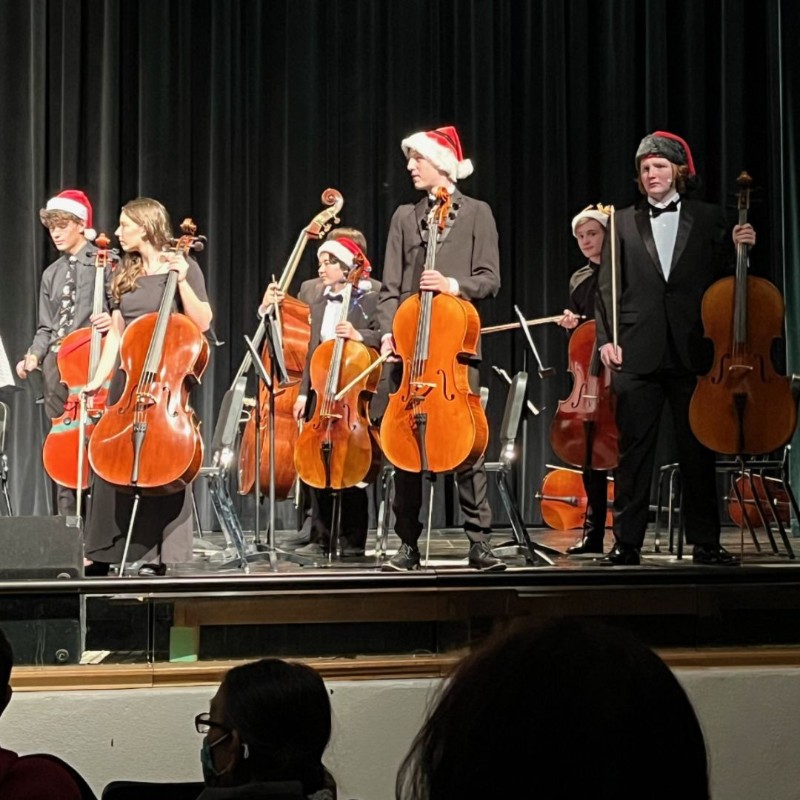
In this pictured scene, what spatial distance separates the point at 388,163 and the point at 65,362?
3.67 meters

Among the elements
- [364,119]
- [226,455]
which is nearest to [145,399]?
[226,455]

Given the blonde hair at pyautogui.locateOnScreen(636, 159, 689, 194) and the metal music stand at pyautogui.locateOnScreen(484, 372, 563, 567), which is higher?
the blonde hair at pyautogui.locateOnScreen(636, 159, 689, 194)

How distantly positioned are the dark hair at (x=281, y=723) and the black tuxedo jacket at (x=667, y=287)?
256 cm

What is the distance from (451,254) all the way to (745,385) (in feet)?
3.54

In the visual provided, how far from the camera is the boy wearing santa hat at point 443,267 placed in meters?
3.99

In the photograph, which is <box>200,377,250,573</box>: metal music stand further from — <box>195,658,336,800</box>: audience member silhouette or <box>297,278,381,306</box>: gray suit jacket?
<box>195,658,336,800</box>: audience member silhouette

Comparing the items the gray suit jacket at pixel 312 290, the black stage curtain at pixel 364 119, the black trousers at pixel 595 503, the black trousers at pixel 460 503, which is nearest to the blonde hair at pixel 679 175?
the black trousers at pixel 460 503

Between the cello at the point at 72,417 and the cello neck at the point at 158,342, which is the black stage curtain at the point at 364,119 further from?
the cello neck at the point at 158,342

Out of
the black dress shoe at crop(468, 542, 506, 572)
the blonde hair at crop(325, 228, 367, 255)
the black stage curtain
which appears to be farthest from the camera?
the black stage curtain

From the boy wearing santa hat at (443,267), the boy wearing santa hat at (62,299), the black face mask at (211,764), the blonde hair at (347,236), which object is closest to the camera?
the black face mask at (211,764)

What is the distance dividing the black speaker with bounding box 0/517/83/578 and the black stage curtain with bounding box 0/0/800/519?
423 centimetres

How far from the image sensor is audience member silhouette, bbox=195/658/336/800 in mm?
Answer: 1671

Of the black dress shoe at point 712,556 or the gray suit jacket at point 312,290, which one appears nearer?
the black dress shoe at point 712,556

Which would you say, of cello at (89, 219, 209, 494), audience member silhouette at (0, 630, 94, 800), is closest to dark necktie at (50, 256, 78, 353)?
cello at (89, 219, 209, 494)
